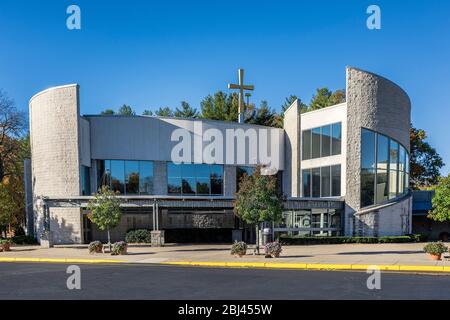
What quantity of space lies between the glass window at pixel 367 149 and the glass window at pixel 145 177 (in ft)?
51.9

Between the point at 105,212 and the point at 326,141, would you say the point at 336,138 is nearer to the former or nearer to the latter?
the point at 326,141

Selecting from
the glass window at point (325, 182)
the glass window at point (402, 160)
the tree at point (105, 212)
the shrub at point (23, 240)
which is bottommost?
the shrub at point (23, 240)

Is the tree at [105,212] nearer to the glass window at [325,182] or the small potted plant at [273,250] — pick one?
the small potted plant at [273,250]

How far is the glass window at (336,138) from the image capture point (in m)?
27.9

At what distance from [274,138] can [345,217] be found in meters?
8.84

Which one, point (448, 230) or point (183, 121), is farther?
point (448, 230)

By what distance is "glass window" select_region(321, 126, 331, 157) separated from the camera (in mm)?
28656

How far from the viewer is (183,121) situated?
28.4 m

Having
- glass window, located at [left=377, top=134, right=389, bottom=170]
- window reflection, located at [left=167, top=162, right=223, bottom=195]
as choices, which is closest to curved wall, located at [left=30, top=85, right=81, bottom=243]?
window reflection, located at [left=167, top=162, right=223, bottom=195]

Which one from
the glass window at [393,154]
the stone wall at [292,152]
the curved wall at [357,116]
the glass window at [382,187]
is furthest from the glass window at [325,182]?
the glass window at [393,154]

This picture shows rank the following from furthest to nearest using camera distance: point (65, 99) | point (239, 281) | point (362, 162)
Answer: point (362, 162) → point (65, 99) → point (239, 281)
